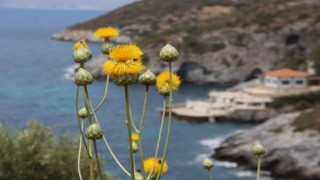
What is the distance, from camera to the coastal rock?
185ft

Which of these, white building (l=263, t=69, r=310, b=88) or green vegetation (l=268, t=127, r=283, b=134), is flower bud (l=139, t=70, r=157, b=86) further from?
white building (l=263, t=69, r=310, b=88)

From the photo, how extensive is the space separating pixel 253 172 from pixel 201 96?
44598 millimetres

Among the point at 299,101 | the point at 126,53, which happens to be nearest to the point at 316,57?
the point at 299,101

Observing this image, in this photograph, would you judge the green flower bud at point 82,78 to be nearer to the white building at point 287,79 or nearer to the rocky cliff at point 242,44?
the white building at point 287,79

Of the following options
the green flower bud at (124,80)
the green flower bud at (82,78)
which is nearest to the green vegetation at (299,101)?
the green flower bud at (82,78)

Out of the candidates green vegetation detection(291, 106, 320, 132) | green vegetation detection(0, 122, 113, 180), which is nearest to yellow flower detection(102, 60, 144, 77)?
green vegetation detection(0, 122, 113, 180)

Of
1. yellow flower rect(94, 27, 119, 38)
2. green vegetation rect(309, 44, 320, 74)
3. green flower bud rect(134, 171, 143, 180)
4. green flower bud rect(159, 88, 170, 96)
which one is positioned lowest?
green vegetation rect(309, 44, 320, 74)

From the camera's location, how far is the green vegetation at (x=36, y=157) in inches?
973

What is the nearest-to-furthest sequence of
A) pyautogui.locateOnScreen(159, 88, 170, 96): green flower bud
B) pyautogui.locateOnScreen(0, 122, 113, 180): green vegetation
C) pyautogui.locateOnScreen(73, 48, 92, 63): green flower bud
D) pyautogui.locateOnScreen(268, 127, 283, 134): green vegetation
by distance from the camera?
1. pyautogui.locateOnScreen(73, 48, 92, 63): green flower bud
2. pyautogui.locateOnScreen(159, 88, 170, 96): green flower bud
3. pyautogui.locateOnScreen(0, 122, 113, 180): green vegetation
4. pyautogui.locateOnScreen(268, 127, 283, 134): green vegetation

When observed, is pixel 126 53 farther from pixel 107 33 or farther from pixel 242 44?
pixel 242 44

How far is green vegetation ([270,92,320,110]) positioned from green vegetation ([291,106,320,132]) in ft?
47.2

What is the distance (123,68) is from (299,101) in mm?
86149

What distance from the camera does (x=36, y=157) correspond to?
2498 cm

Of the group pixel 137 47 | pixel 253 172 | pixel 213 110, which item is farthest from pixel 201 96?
pixel 137 47
